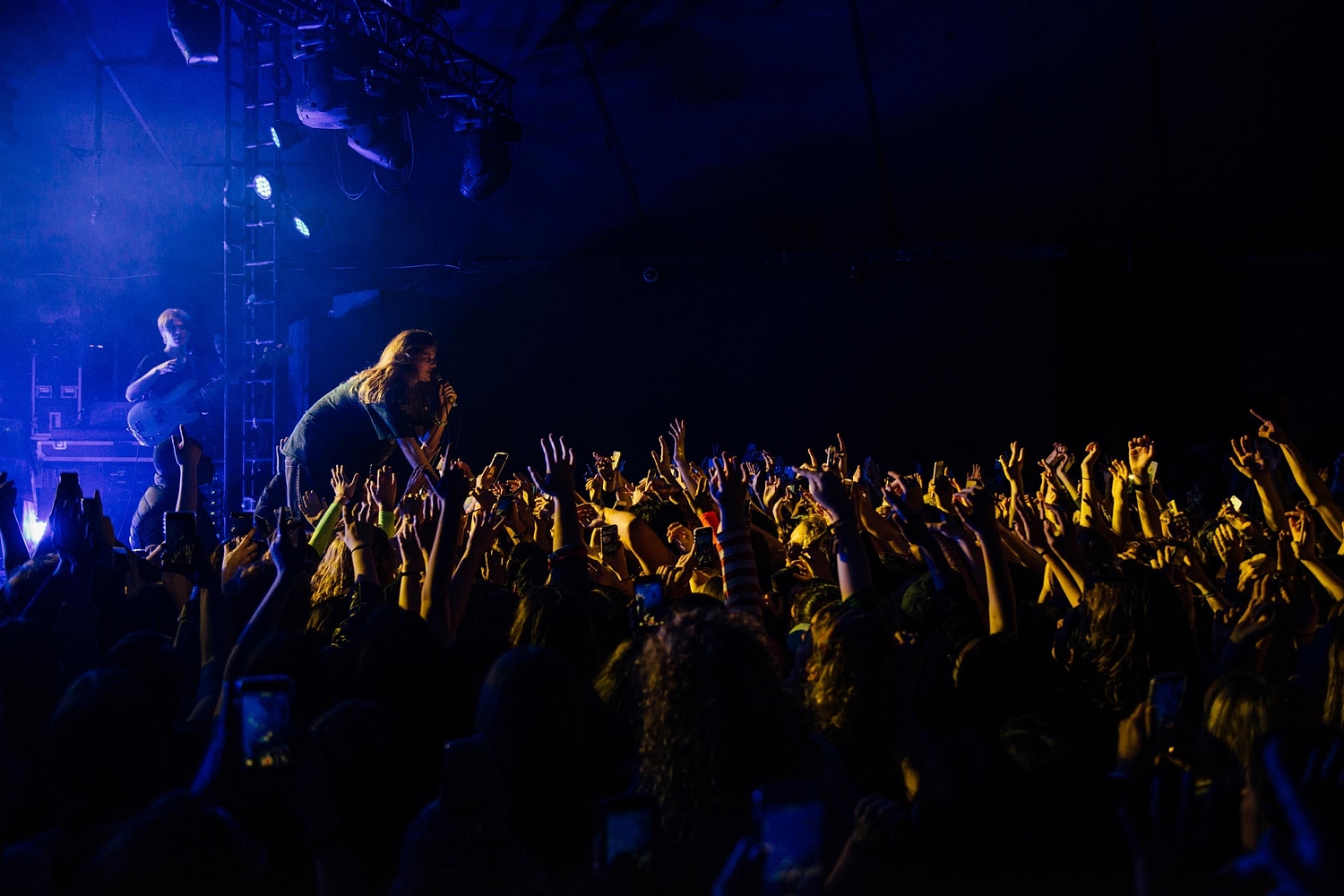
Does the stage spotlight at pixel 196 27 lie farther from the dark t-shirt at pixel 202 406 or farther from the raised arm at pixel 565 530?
the raised arm at pixel 565 530

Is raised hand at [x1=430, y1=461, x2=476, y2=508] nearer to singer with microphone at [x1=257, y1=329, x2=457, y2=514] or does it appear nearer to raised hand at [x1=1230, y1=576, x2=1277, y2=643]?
raised hand at [x1=1230, y1=576, x2=1277, y2=643]

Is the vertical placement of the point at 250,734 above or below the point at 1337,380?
below

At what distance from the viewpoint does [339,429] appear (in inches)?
320

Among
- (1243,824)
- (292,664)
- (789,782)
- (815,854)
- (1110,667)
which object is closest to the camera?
(815,854)

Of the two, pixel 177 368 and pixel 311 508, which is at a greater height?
pixel 177 368

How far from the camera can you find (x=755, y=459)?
33.2 feet

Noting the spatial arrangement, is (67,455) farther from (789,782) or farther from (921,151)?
(789,782)

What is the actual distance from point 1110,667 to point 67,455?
34.1 feet

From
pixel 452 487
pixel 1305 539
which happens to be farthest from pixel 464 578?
pixel 1305 539

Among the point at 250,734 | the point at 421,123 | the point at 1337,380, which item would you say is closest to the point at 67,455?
the point at 421,123

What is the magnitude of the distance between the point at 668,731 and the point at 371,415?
6.93m

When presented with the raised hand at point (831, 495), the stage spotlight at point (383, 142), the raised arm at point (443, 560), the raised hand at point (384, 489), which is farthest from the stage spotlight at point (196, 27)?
the raised hand at point (831, 495)

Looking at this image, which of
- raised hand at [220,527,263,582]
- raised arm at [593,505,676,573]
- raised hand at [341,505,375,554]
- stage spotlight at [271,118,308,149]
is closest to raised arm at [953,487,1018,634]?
raised arm at [593,505,676,573]

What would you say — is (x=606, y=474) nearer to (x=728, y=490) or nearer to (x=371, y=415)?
(x=371, y=415)
